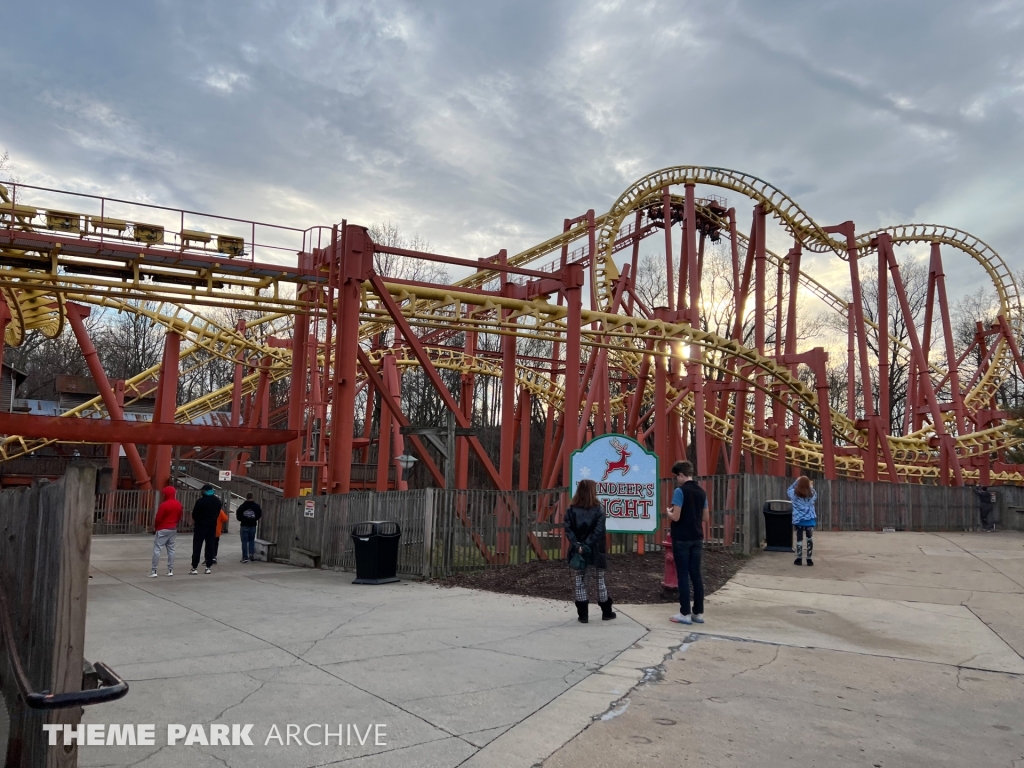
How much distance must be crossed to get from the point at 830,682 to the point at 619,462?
5671 mm

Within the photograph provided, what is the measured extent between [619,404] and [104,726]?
27.6m

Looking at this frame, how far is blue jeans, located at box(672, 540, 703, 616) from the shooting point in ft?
25.5

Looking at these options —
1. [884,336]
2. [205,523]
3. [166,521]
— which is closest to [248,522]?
[205,523]

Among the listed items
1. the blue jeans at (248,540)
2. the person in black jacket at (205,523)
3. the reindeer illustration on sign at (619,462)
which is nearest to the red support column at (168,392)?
the blue jeans at (248,540)

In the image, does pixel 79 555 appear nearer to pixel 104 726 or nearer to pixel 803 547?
pixel 104 726

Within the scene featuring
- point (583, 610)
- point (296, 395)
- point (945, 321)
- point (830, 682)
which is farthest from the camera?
point (945, 321)

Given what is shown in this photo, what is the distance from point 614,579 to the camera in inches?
420

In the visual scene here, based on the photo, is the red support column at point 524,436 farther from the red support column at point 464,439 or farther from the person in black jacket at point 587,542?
the person in black jacket at point 587,542

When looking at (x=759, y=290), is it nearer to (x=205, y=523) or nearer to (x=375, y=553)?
(x=375, y=553)

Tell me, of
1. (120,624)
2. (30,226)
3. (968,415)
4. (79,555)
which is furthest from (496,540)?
(968,415)

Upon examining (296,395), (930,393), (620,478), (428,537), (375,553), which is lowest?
(375,553)

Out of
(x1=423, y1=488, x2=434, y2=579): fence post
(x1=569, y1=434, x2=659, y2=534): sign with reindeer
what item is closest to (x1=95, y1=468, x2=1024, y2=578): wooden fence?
(x1=423, y1=488, x2=434, y2=579): fence post

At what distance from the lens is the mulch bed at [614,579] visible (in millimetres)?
9781

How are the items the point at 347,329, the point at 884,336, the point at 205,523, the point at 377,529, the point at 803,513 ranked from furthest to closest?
the point at 884,336 → the point at 347,329 → the point at 205,523 → the point at 803,513 → the point at 377,529
